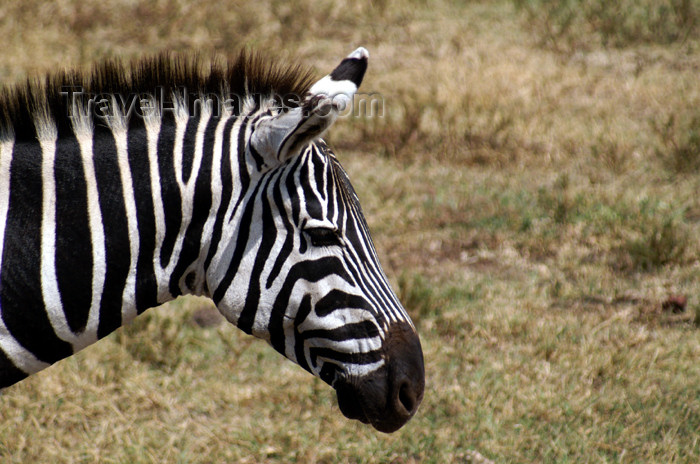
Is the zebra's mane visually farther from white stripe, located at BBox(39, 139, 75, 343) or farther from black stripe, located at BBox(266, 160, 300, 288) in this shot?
black stripe, located at BBox(266, 160, 300, 288)

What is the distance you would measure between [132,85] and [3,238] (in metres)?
0.63

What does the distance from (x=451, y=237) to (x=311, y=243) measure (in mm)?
4153

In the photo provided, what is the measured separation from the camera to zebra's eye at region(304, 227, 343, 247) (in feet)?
7.97

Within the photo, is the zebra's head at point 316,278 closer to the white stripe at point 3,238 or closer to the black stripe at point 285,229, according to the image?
the black stripe at point 285,229

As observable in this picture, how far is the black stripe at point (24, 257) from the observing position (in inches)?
93.1

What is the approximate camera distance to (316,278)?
8.03 ft

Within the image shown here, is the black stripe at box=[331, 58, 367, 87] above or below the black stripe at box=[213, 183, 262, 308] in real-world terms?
above

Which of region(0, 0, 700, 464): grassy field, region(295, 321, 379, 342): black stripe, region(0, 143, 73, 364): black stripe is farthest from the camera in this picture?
region(0, 0, 700, 464): grassy field

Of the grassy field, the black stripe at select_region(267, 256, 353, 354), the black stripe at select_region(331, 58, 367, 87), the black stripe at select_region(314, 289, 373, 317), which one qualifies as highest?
the black stripe at select_region(331, 58, 367, 87)

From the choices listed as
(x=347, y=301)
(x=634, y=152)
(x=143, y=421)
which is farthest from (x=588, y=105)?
(x=347, y=301)

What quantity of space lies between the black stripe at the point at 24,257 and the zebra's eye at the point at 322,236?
0.83 meters

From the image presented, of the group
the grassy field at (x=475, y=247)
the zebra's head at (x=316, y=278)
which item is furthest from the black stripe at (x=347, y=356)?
the grassy field at (x=475, y=247)

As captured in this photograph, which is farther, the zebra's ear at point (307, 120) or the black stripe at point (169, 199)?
the black stripe at point (169, 199)

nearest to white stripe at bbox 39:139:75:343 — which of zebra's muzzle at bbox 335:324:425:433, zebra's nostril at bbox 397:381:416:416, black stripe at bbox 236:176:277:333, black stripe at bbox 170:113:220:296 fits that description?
black stripe at bbox 170:113:220:296
